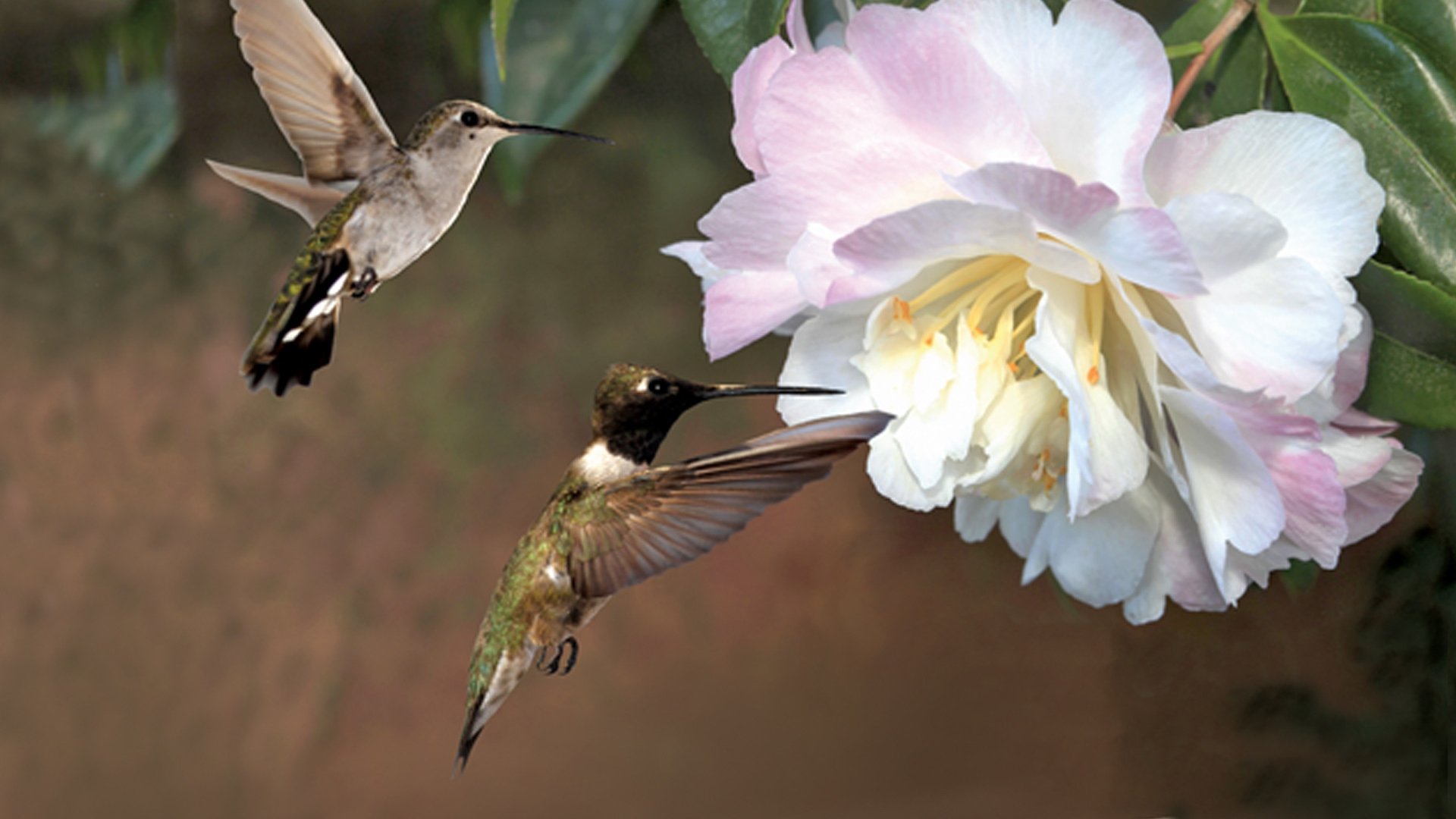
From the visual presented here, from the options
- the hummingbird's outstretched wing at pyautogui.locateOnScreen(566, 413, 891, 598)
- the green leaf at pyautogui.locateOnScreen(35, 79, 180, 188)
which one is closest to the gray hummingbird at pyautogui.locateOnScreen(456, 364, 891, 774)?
the hummingbird's outstretched wing at pyautogui.locateOnScreen(566, 413, 891, 598)

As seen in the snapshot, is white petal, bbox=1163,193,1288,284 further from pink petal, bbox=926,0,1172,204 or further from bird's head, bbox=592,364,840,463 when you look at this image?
bird's head, bbox=592,364,840,463

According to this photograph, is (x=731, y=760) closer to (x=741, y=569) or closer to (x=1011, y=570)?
(x=741, y=569)

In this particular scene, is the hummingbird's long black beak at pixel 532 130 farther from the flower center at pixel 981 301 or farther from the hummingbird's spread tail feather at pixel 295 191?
the flower center at pixel 981 301

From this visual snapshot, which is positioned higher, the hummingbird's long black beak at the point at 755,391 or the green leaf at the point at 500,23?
the green leaf at the point at 500,23

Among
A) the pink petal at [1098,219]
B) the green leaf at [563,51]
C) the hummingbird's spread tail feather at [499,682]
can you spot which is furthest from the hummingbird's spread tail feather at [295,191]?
the pink petal at [1098,219]

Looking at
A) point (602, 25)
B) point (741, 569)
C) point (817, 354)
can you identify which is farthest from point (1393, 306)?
point (741, 569)

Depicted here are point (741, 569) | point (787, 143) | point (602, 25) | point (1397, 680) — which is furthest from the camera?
point (1397, 680)

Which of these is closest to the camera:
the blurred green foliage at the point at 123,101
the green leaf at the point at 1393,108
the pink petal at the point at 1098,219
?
the pink petal at the point at 1098,219
